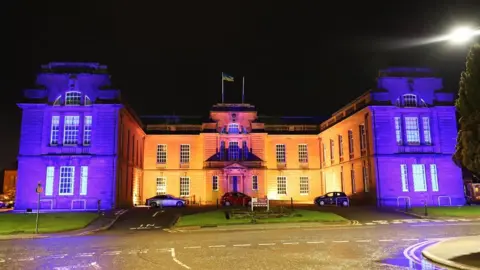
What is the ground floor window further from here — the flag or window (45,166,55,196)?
window (45,166,55,196)

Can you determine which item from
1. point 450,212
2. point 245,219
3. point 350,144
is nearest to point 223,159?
point 350,144

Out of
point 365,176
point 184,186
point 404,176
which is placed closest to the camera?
point 404,176

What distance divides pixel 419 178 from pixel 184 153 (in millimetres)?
27846

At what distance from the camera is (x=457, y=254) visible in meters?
12.1

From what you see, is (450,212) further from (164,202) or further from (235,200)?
(164,202)

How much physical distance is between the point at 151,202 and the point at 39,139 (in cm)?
1181

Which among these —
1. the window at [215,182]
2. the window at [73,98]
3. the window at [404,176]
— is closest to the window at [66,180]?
Answer: the window at [73,98]

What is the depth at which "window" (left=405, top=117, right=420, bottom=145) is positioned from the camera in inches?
1561

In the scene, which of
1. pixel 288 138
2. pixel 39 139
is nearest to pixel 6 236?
pixel 39 139

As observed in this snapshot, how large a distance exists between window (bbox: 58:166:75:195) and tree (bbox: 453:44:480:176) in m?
31.6

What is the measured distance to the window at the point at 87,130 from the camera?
3703cm

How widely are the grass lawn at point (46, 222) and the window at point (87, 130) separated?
906cm

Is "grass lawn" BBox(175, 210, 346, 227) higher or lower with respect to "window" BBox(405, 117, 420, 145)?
lower

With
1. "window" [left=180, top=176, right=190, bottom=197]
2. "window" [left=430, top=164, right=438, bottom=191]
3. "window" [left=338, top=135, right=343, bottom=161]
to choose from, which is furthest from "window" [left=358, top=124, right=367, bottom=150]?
"window" [left=180, top=176, right=190, bottom=197]
